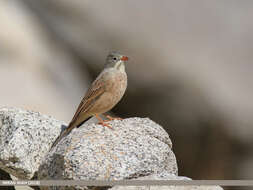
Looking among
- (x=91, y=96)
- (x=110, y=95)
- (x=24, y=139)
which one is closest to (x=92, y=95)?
(x=91, y=96)

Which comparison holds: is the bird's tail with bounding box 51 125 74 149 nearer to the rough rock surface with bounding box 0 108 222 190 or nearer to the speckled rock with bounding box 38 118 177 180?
the rough rock surface with bounding box 0 108 222 190

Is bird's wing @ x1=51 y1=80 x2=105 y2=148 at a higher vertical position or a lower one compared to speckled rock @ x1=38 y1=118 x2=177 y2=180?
higher

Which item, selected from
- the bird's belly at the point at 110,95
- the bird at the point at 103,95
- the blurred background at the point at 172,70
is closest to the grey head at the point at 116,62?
the bird at the point at 103,95

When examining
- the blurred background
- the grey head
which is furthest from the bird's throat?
the blurred background

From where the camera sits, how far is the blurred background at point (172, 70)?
13664mm

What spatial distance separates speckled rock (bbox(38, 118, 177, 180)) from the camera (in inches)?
284

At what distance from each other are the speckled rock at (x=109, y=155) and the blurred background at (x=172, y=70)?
221 inches

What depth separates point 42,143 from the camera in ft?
27.6

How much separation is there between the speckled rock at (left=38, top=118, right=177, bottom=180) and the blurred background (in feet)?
18.4

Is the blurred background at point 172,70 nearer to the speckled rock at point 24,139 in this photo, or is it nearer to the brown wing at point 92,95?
the brown wing at point 92,95

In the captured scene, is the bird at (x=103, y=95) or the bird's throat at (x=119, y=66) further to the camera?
the bird's throat at (x=119, y=66)

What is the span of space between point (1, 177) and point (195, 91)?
6229 mm

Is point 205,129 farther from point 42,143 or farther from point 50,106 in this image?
point 42,143

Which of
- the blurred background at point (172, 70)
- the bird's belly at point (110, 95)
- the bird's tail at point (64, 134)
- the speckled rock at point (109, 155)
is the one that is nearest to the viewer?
the speckled rock at point (109, 155)
